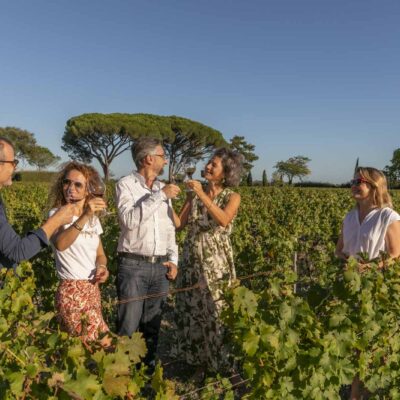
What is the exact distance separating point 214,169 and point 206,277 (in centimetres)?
80

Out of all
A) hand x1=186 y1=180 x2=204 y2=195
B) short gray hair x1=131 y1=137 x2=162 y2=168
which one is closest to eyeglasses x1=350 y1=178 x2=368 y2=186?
hand x1=186 y1=180 x2=204 y2=195

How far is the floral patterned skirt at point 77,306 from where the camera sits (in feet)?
8.18

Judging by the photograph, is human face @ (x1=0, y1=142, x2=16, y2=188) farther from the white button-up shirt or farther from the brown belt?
the brown belt

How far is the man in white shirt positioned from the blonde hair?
1.31 m

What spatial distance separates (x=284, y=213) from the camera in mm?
12203

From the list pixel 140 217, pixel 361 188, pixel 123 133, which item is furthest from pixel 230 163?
pixel 123 133

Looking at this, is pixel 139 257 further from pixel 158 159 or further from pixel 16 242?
pixel 16 242

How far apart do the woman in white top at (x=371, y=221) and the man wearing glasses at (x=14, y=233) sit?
6.26 ft

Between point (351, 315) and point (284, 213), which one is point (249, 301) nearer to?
point (351, 315)

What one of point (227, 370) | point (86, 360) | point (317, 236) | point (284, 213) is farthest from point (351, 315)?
point (284, 213)

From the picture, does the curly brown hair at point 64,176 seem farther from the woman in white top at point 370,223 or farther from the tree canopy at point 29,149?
the tree canopy at point 29,149

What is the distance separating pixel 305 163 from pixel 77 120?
207 ft

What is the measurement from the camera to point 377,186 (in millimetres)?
3166

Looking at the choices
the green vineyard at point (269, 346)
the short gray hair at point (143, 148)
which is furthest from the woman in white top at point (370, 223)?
the short gray hair at point (143, 148)
